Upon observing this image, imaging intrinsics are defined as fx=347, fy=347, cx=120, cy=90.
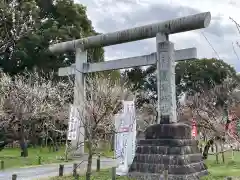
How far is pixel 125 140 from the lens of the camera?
50.1 ft

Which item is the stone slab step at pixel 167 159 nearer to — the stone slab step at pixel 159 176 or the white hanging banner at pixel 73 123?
the stone slab step at pixel 159 176

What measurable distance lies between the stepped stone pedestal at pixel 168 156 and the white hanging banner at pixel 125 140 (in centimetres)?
40

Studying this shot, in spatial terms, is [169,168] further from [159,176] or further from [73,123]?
[73,123]

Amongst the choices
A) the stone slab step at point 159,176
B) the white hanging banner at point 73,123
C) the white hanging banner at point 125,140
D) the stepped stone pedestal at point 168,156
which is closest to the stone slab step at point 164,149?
the stepped stone pedestal at point 168,156

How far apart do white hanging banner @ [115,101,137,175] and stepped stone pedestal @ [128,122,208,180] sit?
1.31 feet

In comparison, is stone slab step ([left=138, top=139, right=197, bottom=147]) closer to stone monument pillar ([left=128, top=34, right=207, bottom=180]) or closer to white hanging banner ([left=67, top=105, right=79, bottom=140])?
stone monument pillar ([left=128, top=34, right=207, bottom=180])

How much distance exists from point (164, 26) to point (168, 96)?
331cm

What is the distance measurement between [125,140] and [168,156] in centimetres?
218

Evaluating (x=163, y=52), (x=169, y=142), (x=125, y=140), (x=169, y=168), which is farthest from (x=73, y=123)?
(x=169, y=168)

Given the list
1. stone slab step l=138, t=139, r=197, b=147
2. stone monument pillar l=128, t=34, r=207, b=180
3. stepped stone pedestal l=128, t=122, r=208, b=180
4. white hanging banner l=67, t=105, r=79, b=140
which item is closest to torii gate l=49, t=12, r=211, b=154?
stone monument pillar l=128, t=34, r=207, b=180

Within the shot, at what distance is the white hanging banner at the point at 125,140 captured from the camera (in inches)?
597

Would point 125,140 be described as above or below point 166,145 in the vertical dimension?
above

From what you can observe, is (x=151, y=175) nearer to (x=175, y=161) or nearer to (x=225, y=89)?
(x=175, y=161)

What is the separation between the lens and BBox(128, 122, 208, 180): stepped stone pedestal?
45.0ft
